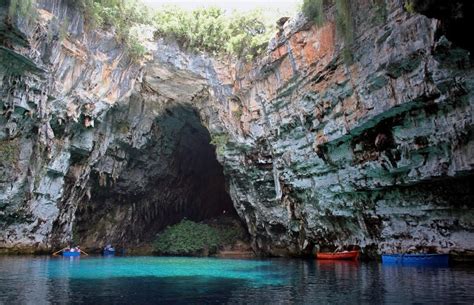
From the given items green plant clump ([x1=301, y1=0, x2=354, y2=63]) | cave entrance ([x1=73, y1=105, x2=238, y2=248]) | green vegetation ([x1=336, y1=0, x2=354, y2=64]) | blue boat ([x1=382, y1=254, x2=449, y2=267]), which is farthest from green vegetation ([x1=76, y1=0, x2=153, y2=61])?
blue boat ([x1=382, y1=254, x2=449, y2=267])

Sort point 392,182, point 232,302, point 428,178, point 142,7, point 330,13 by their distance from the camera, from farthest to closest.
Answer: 1. point 142,7
2. point 330,13
3. point 392,182
4. point 428,178
5. point 232,302

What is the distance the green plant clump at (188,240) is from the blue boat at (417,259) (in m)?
16.0

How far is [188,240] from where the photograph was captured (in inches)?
1248

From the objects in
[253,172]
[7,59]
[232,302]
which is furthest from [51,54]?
[232,302]

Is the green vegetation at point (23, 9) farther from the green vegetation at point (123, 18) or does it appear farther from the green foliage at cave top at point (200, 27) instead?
the green foliage at cave top at point (200, 27)

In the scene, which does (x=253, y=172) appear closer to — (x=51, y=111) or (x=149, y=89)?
(x=149, y=89)

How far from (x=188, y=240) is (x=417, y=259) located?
18.8 meters

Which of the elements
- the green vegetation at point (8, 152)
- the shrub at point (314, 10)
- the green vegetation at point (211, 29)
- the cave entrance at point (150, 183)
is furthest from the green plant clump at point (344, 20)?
the green vegetation at point (8, 152)

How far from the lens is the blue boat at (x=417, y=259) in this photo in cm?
1602

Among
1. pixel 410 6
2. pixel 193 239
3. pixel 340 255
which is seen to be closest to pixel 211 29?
pixel 340 255

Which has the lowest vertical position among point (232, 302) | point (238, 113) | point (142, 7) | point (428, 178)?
point (232, 302)

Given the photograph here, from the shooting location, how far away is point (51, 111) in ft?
71.1

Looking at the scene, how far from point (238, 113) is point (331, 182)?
7.56 m

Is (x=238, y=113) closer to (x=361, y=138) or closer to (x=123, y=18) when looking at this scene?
(x=123, y=18)
